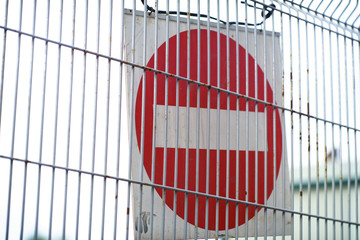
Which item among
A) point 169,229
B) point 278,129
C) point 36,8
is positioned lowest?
point 169,229

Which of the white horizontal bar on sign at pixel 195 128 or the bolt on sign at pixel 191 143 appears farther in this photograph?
the white horizontal bar on sign at pixel 195 128

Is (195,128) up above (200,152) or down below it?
above

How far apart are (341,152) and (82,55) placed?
1632 millimetres

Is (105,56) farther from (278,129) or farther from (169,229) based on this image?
(278,129)

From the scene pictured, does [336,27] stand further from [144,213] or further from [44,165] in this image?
[44,165]

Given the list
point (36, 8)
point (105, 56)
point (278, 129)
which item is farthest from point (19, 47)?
point (278, 129)

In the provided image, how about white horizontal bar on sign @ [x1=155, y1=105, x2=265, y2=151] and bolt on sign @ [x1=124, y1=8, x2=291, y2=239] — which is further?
white horizontal bar on sign @ [x1=155, y1=105, x2=265, y2=151]

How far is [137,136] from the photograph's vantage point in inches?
131

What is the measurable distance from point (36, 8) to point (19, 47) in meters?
0.18

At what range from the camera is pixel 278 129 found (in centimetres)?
371

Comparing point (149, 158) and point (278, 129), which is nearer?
point (149, 158)

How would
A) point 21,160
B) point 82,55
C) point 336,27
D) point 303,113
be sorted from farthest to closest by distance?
point 336,27 → point 303,113 → point 82,55 → point 21,160

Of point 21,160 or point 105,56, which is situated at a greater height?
point 105,56

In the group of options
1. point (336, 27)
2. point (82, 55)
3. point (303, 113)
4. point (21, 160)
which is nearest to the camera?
point (21, 160)
